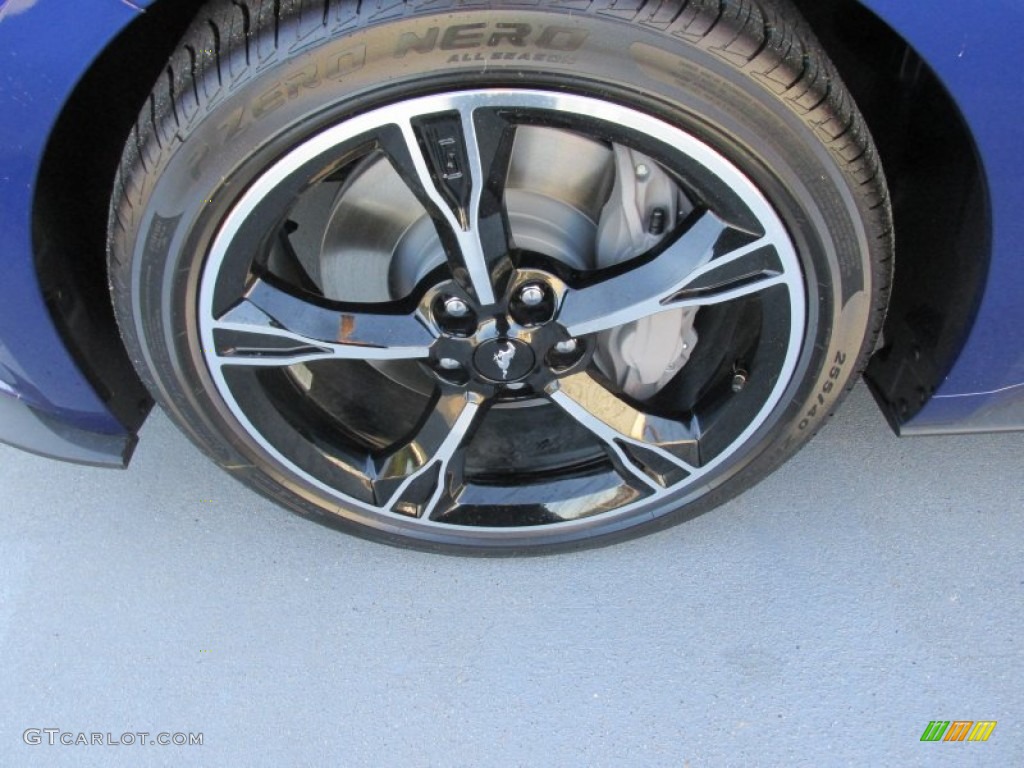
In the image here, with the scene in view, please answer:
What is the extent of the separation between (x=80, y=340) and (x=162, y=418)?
521 millimetres

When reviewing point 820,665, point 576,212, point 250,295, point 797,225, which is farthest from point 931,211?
point 250,295

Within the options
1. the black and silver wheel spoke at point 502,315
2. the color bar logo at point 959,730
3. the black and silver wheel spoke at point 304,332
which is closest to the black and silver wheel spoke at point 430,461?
the black and silver wheel spoke at point 502,315

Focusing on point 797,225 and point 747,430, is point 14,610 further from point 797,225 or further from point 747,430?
point 797,225

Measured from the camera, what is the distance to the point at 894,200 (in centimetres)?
133

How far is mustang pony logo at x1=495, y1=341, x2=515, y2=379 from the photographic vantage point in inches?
47.4

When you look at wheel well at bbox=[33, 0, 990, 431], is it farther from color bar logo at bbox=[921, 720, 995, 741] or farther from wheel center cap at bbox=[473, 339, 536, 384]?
wheel center cap at bbox=[473, 339, 536, 384]

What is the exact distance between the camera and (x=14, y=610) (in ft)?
4.77

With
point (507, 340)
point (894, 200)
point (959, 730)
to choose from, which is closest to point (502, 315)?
point (507, 340)

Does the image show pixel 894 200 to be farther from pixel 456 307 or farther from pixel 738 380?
pixel 456 307

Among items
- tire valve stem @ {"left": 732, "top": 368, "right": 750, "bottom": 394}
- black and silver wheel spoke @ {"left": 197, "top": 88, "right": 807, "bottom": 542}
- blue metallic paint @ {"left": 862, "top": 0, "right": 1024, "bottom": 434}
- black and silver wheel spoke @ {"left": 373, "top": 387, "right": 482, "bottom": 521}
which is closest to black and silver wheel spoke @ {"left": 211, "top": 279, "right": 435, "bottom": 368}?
black and silver wheel spoke @ {"left": 197, "top": 88, "right": 807, "bottom": 542}

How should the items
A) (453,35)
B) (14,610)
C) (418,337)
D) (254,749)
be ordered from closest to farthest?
(453,35) < (418,337) < (254,749) < (14,610)

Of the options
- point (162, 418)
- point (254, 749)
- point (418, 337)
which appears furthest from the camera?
point (162, 418)

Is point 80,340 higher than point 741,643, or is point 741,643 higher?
point 80,340

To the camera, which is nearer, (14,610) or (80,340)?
(80,340)
